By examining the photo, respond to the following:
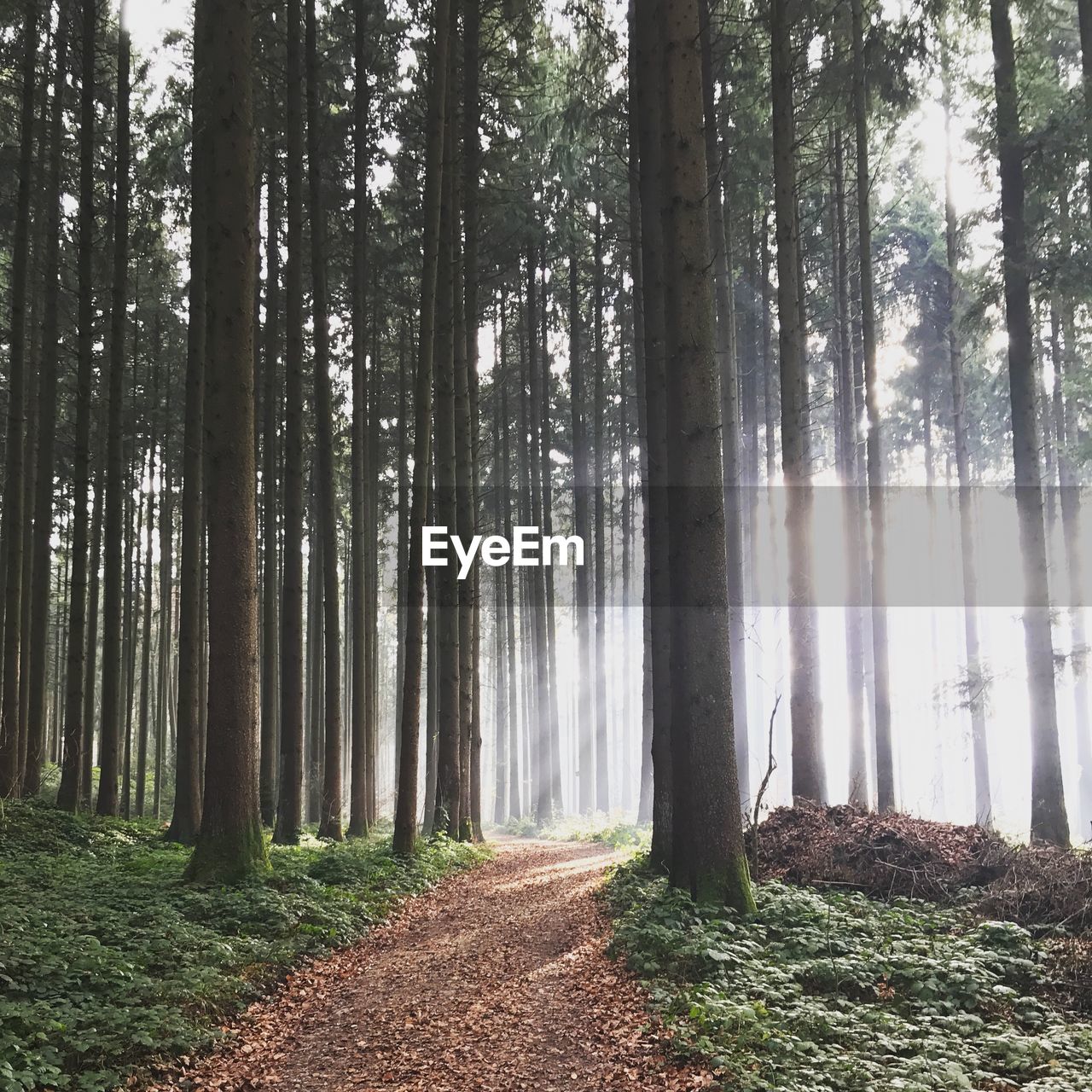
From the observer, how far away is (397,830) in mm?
11570

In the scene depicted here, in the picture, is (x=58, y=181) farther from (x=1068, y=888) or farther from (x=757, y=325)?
(x=757, y=325)

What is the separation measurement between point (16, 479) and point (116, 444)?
4.76 ft

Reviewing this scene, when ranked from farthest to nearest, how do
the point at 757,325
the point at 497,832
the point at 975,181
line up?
the point at 497,832
the point at 757,325
the point at 975,181

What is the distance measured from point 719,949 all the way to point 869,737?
123 feet

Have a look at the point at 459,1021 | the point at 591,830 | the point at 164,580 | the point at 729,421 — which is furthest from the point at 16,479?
the point at 591,830

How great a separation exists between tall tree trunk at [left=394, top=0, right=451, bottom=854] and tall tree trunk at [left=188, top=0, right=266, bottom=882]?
3.16 m

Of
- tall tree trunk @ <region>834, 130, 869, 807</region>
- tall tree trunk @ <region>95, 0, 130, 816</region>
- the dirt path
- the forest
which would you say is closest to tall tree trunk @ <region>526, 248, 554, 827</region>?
the forest

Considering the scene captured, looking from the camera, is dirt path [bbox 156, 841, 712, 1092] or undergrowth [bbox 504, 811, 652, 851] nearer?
dirt path [bbox 156, 841, 712, 1092]

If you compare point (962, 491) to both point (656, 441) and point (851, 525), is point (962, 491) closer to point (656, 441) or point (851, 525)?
point (851, 525)

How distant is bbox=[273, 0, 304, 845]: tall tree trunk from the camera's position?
1200 centimetres

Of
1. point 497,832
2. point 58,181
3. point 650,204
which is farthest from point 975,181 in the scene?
point 497,832

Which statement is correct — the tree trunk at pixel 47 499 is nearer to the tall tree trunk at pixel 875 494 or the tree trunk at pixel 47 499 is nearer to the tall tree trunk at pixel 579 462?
the tall tree trunk at pixel 579 462

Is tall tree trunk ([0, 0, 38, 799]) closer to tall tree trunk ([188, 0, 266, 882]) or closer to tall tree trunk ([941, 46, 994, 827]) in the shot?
tall tree trunk ([188, 0, 266, 882])

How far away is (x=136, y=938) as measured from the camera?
605 cm
